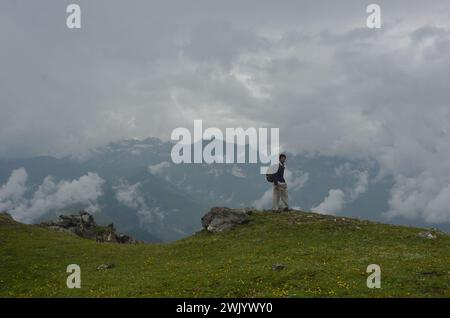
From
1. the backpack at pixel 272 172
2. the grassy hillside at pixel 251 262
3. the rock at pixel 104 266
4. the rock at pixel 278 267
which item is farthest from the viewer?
the backpack at pixel 272 172

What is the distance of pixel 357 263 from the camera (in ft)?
113

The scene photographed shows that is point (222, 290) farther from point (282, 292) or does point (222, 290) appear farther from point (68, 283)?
point (68, 283)

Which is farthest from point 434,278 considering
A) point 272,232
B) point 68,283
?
point 68,283

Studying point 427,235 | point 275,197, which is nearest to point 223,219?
point 275,197

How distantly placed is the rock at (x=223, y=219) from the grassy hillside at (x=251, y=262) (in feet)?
3.49

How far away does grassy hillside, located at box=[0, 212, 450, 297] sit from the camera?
A: 29562 millimetres

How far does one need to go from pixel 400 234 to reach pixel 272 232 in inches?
522

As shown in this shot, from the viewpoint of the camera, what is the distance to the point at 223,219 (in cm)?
5491

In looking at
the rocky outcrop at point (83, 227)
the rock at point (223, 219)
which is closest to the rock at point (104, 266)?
the rock at point (223, 219)

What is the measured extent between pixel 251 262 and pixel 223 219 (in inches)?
696

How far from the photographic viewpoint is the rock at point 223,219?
177ft

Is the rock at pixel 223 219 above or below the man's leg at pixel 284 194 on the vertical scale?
below

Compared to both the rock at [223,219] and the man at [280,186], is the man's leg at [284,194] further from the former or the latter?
the rock at [223,219]

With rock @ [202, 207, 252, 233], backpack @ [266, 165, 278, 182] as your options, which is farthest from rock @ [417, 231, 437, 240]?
rock @ [202, 207, 252, 233]
